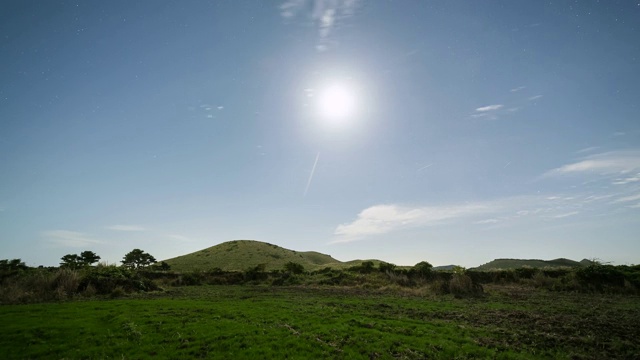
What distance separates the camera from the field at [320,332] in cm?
1642

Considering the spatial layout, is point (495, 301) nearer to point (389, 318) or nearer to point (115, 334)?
point (389, 318)

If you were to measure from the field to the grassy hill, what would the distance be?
6549 cm

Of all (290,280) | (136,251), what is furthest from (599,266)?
(136,251)

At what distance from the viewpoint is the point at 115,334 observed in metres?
20.0

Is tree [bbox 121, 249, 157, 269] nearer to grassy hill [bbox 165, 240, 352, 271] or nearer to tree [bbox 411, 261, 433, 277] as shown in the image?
grassy hill [bbox 165, 240, 352, 271]

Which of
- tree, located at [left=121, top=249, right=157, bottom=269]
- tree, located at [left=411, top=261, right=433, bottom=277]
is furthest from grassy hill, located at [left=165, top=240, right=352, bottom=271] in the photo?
tree, located at [left=411, top=261, right=433, bottom=277]

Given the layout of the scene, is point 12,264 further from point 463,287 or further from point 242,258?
point 463,287

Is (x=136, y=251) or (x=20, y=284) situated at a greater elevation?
(x=136, y=251)

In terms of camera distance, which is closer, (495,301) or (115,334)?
(115,334)

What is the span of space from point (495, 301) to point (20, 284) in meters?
57.9

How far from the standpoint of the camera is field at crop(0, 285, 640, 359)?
16.4m

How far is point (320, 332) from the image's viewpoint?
805 inches

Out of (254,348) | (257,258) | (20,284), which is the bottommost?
(254,348)

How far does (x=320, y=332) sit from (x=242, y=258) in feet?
301
